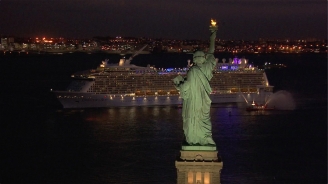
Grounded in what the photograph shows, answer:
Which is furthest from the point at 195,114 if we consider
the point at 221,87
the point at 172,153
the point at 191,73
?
the point at 221,87

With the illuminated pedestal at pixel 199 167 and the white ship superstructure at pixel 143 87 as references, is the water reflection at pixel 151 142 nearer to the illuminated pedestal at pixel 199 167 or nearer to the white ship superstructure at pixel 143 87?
the white ship superstructure at pixel 143 87

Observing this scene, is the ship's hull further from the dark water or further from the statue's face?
the statue's face

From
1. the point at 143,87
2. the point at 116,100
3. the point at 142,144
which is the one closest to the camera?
the point at 142,144

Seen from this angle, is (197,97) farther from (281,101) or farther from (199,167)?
(281,101)

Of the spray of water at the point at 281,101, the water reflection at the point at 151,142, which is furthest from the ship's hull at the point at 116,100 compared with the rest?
the spray of water at the point at 281,101

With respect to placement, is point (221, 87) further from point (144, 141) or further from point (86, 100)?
point (144, 141)

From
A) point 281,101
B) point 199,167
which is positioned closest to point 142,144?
point 199,167

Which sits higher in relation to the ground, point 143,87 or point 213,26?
point 213,26
